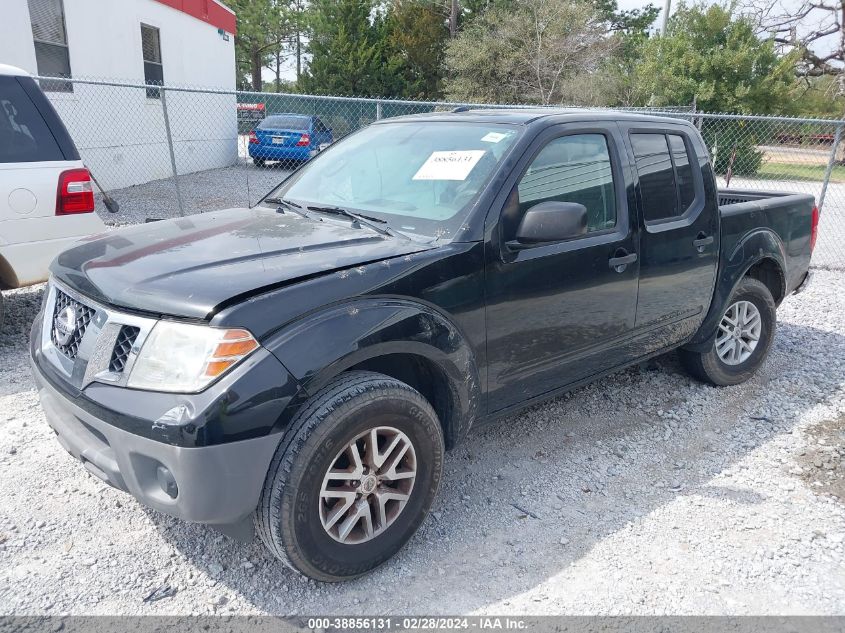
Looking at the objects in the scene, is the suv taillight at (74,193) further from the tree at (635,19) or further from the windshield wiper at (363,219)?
the tree at (635,19)

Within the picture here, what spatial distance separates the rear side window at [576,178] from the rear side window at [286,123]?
13825 mm

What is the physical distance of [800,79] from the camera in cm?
3058

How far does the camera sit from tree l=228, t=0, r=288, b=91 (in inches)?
1367

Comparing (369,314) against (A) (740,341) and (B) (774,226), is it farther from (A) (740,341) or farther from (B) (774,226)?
(B) (774,226)

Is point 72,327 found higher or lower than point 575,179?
lower

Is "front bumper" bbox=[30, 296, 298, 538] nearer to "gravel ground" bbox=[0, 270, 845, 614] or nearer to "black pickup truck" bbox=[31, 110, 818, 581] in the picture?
"black pickup truck" bbox=[31, 110, 818, 581]

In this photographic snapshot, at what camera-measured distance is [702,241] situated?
4.08 metres

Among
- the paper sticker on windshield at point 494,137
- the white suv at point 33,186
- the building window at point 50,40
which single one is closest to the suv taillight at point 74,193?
the white suv at point 33,186

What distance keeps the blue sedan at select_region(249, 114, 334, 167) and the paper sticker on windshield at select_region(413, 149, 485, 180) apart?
13350 mm

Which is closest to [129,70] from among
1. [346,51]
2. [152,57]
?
[152,57]

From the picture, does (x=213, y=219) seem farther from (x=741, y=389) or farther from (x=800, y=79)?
(x=800, y=79)

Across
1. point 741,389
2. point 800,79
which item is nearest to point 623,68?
point 800,79

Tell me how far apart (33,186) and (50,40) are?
788cm

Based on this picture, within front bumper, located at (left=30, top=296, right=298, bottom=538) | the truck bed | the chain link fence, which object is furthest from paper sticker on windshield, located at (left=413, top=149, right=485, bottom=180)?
the chain link fence
